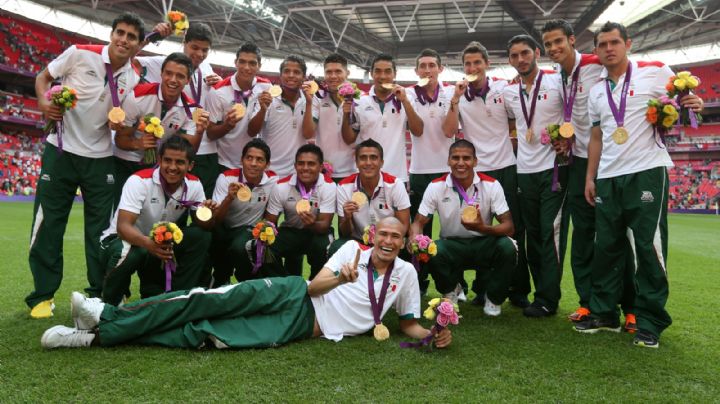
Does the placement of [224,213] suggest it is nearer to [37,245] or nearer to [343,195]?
[343,195]

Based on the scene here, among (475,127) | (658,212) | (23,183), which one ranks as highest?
(475,127)

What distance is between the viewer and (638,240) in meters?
4.02

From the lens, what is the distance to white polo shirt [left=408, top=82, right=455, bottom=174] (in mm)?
5898

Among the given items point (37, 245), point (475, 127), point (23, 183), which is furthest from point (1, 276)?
point (23, 183)

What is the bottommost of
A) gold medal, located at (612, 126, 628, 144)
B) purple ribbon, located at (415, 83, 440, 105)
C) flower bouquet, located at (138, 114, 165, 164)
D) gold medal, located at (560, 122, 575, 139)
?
flower bouquet, located at (138, 114, 165, 164)

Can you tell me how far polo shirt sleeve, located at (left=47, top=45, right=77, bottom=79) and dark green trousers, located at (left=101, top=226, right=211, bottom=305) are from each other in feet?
5.42

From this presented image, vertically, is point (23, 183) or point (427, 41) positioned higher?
point (427, 41)

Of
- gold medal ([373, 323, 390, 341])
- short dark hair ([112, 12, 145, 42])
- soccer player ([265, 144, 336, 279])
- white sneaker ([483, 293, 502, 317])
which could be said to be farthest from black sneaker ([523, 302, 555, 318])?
short dark hair ([112, 12, 145, 42])

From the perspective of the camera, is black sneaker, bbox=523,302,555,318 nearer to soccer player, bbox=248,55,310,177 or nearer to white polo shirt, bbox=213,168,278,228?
white polo shirt, bbox=213,168,278,228

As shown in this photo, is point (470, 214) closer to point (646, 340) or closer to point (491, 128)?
point (491, 128)

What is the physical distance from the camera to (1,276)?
20.2ft

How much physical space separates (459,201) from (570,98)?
4.82 feet

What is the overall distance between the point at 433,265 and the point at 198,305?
2353 mm

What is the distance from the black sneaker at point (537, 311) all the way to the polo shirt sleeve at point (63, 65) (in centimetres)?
497
